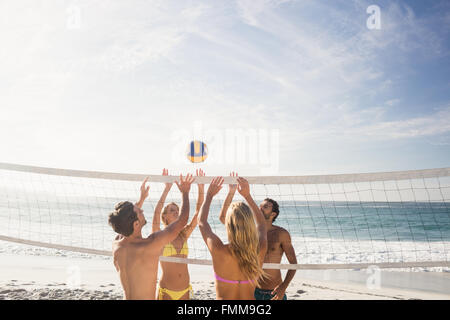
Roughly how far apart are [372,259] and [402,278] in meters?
3.85

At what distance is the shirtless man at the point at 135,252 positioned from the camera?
8.07ft

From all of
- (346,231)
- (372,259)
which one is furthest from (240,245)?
(346,231)

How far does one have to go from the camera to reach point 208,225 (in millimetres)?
2395

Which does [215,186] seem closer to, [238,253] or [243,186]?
[243,186]

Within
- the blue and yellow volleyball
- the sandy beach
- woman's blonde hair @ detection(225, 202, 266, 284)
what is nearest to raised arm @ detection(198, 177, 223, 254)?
woman's blonde hair @ detection(225, 202, 266, 284)

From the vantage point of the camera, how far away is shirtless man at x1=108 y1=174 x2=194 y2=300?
246 cm

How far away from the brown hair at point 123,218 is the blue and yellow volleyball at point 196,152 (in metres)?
3.02

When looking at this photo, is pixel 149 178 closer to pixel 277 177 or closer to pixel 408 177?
pixel 277 177

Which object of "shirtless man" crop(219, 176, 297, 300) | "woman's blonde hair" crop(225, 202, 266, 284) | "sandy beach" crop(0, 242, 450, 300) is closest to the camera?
"woman's blonde hair" crop(225, 202, 266, 284)

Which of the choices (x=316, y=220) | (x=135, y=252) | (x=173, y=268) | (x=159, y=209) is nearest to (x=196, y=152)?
(x=159, y=209)

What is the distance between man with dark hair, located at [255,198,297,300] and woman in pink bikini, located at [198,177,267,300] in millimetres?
1136

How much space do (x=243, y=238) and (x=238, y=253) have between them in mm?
134

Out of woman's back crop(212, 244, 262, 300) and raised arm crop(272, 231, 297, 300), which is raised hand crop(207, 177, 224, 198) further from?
raised arm crop(272, 231, 297, 300)
